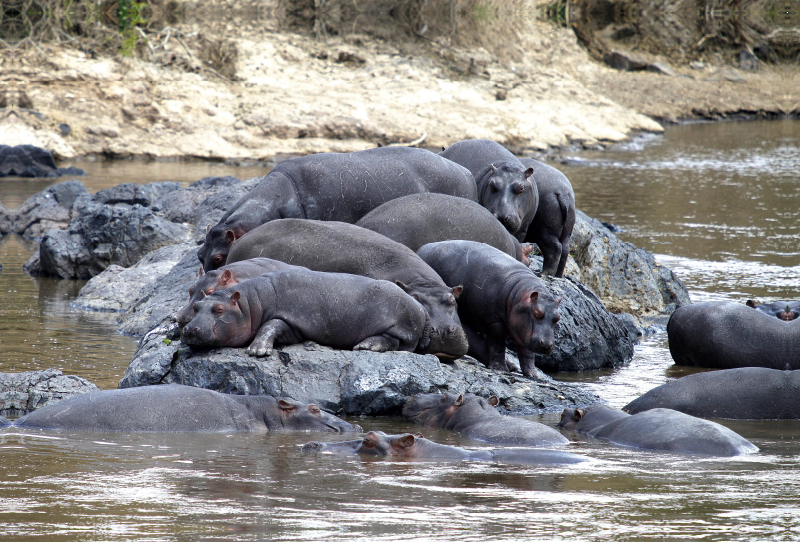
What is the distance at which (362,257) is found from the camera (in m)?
8.17

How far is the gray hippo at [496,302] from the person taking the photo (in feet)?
25.9

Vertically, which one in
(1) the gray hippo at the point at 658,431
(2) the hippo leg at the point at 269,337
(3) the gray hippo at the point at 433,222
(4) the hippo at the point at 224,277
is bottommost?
(1) the gray hippo at the point at 658,431

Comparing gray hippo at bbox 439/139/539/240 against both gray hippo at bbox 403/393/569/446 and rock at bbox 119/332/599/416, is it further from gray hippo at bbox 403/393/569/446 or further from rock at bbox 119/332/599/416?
gray hippo at bbox 403/393/569/446

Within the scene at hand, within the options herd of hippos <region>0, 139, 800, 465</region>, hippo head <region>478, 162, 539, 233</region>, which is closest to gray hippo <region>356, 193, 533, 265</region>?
herd of hippos <region>0, 139, 800, 465</region>

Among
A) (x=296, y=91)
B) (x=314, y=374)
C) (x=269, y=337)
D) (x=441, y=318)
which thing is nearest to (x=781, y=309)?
(x=441, y=318)

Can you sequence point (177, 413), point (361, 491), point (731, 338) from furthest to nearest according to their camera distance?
point (731, 338) → point (177, 413) → point (361, 491)

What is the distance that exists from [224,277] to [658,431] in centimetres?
316

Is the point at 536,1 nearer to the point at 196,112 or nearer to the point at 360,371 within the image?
the point at 196,112

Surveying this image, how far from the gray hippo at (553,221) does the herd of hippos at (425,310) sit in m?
0.01

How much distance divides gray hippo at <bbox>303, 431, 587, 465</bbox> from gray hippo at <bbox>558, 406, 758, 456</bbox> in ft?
2.54

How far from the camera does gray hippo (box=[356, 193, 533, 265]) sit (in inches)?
357

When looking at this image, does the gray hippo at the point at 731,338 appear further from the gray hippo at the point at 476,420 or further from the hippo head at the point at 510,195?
the gray hippo at the point at 476,420

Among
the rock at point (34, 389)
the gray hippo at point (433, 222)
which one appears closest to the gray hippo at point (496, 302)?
the gray hippo at point (433, 222)

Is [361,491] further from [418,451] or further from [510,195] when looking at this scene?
[510,195]
